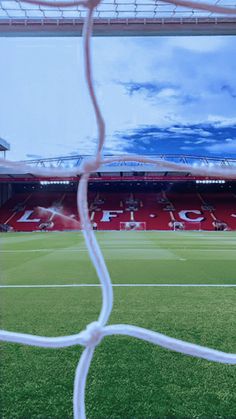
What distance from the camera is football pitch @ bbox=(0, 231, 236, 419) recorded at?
817 mm

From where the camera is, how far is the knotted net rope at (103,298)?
71 cm

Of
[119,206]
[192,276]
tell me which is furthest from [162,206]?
[192,276]

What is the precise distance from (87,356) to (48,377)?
288 millimetres

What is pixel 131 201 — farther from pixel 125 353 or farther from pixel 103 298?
pixel 103 298

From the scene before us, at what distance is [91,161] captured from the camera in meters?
0.79

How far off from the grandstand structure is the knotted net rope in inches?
446

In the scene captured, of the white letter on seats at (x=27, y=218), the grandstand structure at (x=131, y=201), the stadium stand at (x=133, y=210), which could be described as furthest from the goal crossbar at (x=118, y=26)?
the white letter on seats at (x=27, y=218)

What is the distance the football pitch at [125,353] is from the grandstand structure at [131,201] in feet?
33.7

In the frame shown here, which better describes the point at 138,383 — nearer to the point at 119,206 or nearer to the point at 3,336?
the point at 3,336

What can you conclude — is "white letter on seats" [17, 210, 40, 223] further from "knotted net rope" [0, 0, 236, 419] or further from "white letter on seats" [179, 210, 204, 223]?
"knotted net rope" [0, 0, 236, 419]

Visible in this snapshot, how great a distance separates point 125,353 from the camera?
1.09 m

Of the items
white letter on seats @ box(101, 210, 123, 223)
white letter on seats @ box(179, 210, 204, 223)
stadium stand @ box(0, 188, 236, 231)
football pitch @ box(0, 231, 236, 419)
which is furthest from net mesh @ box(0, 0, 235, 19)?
white letter on seats @ box(179, 210, 204, 223)

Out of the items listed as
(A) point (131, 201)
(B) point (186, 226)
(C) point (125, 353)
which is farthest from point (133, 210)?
(C) point (125, 353)

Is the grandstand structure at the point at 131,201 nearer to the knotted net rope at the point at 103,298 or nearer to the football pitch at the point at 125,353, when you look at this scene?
the football pitch at the point at 125,353
